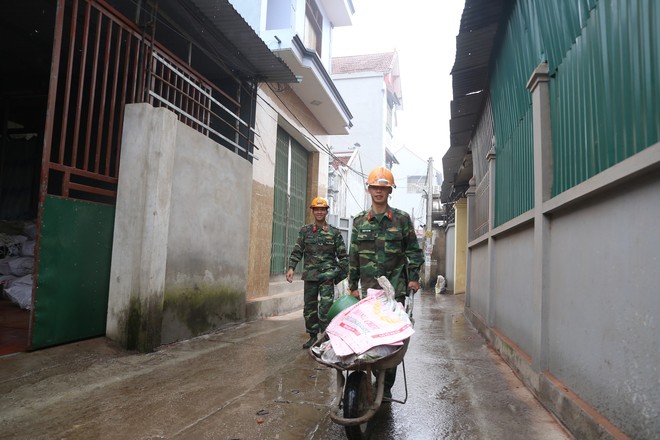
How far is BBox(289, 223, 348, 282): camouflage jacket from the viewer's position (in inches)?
233

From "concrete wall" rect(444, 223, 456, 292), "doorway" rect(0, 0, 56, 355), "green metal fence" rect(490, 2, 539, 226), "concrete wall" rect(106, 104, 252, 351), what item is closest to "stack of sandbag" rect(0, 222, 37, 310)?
"doorway" rect(0, 0, 56, 355)

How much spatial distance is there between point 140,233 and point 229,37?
345 cm

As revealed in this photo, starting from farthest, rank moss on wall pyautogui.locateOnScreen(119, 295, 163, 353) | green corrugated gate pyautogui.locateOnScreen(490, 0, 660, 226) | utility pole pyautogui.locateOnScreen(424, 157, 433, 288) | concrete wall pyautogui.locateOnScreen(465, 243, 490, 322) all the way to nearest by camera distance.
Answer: utility pole pyautogui.locateOnScreen(424, 157, 433, 288)
concrete wall pyautogui.locateOnScreen(465, 243, 490, 322)
moss on wall pyautogui.locateOnScreen(119, 295, 163, 353)
green corrugated gate pyautogui.locateOnScreen(490, 0, 660, 226)

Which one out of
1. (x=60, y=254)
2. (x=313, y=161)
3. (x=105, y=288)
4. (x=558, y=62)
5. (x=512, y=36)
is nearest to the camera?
(x=558, y=62)

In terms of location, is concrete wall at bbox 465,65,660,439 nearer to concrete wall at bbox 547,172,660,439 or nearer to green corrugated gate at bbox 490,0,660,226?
concrete wall at bbox 547,172,660,439

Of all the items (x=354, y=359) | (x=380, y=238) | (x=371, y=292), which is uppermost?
(x=380, y=238)

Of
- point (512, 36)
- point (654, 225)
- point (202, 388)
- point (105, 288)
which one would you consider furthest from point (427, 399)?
point (512, 36)

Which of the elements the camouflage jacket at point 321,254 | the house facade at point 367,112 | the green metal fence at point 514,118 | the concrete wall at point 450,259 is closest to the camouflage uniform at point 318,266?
the camouflage jacket at point 321,254

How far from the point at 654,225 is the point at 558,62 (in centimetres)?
210

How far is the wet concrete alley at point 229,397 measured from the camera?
3.02 meters

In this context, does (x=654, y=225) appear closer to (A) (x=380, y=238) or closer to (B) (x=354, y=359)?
(B) (x=354, y=359)

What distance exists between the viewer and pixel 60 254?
14.8 feet

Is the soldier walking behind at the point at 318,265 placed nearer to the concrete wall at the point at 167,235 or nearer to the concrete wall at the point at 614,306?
the concrete wall at the point at 167,235

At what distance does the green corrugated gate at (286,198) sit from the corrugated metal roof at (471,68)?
3.94m
